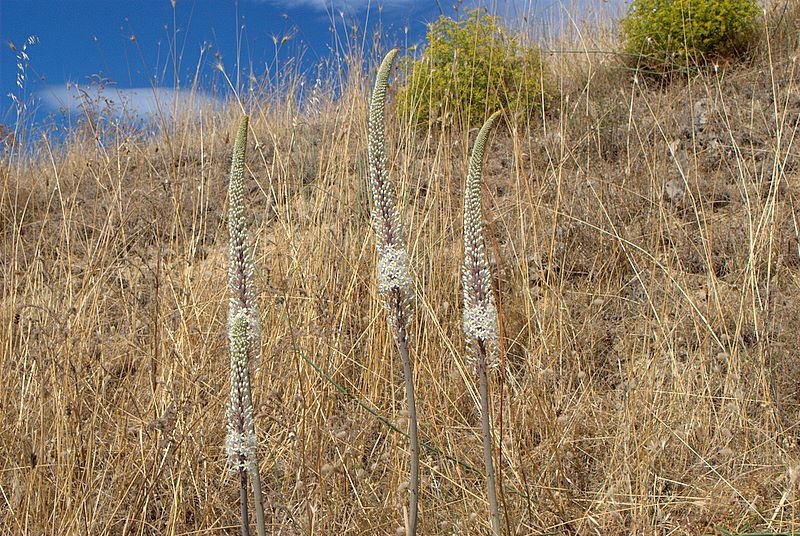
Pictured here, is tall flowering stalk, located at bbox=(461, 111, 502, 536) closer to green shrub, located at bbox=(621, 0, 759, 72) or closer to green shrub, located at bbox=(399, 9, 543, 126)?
green shrub, located at bbox=(399, 9, 543, 126)

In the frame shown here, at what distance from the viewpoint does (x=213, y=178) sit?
6.88 metres

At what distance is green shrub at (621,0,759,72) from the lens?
702 cm

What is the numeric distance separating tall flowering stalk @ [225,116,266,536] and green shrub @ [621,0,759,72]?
6534mm

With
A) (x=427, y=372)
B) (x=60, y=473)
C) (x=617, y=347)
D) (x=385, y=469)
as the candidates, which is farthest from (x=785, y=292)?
(x=60, y=473)

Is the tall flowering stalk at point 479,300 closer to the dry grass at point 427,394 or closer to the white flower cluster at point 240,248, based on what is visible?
the dry grass at point 427,394

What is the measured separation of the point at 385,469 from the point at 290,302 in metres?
1.32

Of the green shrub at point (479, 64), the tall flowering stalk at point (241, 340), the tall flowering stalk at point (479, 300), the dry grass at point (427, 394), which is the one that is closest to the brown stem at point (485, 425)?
the tall flowering stalk at point (479, 300)

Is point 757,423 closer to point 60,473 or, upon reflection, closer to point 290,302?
point 290,302

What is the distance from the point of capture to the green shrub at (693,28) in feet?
23.0

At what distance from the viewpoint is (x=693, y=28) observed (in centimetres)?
696

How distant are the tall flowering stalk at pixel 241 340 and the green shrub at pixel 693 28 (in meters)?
6.53

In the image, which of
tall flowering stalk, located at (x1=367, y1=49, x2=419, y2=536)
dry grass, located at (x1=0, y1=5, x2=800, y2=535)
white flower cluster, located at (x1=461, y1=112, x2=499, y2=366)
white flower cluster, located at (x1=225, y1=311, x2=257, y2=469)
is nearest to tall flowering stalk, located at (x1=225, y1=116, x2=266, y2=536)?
white flower cluster, located at (x1=225, y1=311, x2=257, y2=469)

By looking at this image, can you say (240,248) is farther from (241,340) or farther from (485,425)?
(485,425)

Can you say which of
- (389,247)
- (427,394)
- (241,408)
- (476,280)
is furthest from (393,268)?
(427,394)
